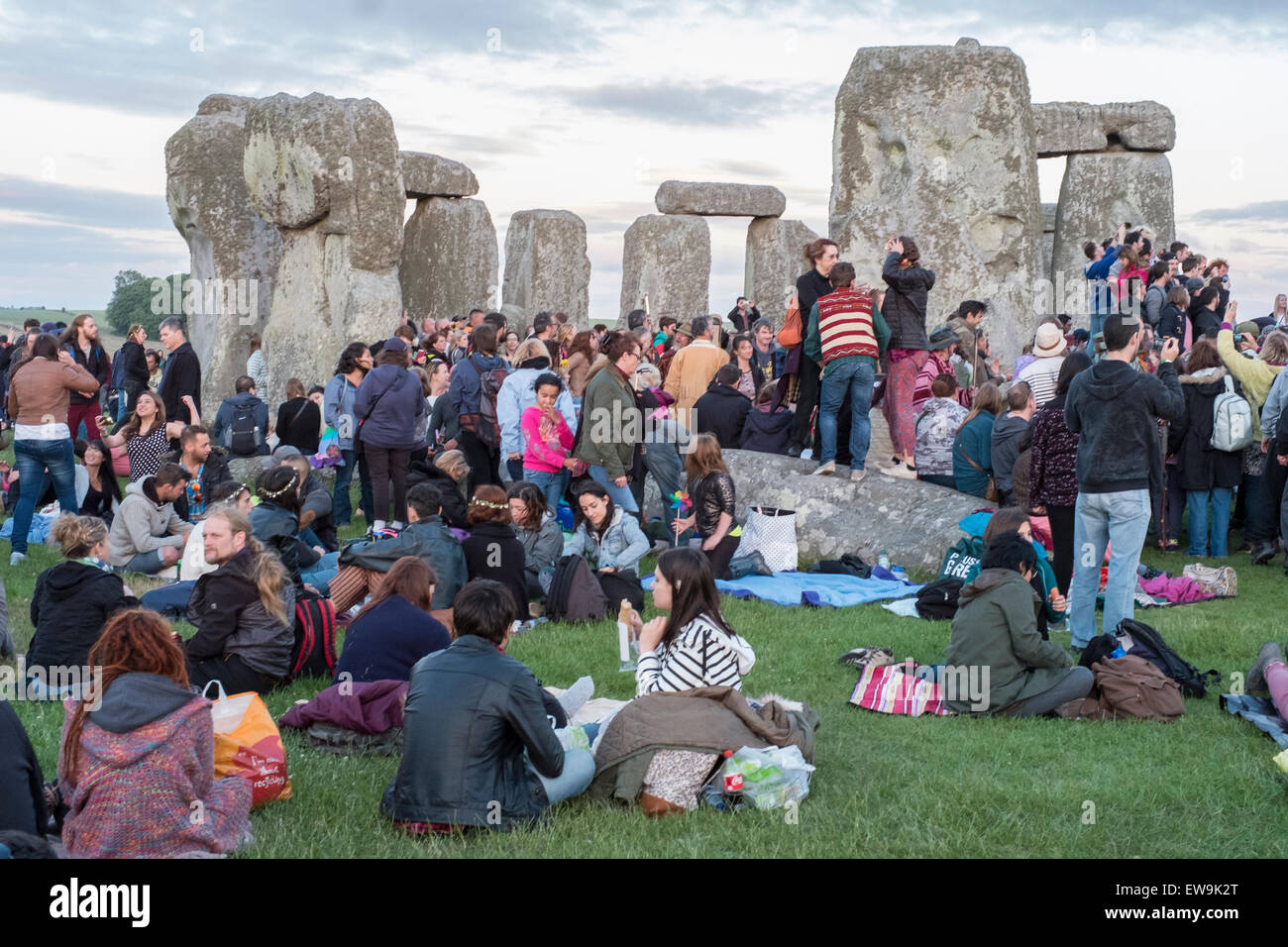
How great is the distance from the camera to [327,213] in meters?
17.7

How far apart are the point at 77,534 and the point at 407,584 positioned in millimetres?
1874

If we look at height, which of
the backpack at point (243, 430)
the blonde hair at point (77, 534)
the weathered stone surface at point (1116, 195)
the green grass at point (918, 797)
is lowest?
the green grass at point (918, 797)

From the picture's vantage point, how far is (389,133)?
58.1 ft

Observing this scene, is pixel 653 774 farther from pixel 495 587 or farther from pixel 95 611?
pixel 95 611

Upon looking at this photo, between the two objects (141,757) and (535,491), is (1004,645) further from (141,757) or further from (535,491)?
(141,757)

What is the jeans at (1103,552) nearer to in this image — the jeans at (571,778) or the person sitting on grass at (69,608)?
the jeans at (571,778)

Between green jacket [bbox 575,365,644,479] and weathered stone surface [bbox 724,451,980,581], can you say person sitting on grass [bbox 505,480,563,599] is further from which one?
weathered stone surface [bbox 724,451,980,581]

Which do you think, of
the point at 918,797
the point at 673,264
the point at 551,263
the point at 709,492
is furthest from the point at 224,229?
the point at 918,797

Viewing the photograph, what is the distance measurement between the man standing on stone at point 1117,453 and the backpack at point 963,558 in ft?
5.67

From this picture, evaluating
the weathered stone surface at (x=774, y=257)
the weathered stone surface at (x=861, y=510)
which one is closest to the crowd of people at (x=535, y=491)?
the weathered stone surface at (x=861, y=510)

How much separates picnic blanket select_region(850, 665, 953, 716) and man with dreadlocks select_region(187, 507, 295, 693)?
316cm

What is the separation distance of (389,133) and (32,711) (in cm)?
1185

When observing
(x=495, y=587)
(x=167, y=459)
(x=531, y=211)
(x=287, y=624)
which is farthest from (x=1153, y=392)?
(x=531, y=211)

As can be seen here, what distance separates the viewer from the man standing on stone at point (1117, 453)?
8094 millimetres
